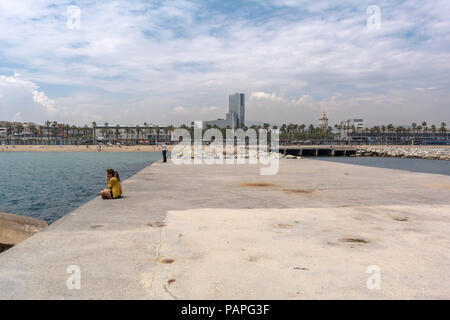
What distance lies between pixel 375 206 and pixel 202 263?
626cm

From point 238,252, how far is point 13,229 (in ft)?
17.6

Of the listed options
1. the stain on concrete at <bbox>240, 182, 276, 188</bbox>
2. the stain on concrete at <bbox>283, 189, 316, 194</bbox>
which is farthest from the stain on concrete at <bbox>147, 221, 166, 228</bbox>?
the stain on concrete at <bbox>240, 182, 276, 188</bbox>

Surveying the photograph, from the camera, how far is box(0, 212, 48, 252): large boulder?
6.93 meters

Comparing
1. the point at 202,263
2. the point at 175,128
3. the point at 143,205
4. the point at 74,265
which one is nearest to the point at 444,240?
the point at 202,263

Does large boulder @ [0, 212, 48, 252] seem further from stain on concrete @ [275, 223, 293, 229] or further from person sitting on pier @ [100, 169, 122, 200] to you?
stain on concrete @ [275, 223, 293, 229]

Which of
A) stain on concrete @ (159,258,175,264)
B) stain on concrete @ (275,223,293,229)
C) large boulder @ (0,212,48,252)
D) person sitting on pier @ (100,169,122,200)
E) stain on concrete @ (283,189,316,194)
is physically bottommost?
large boulder @ (0,212,48,252)

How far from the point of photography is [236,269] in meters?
4.45

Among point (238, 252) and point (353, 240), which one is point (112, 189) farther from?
point (353, 240)

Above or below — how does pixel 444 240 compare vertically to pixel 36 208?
above

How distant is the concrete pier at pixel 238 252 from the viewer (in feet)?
12.7

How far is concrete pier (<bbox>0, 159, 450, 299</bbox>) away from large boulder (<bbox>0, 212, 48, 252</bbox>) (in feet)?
3.33

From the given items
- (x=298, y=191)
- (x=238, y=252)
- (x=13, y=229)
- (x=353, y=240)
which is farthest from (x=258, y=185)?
(x=13, y=229)

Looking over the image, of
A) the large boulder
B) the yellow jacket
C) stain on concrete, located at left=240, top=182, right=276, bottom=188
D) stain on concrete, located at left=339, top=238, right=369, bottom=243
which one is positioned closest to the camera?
stain on concrete, located at left=339, top=238, right=369, bottom=243
